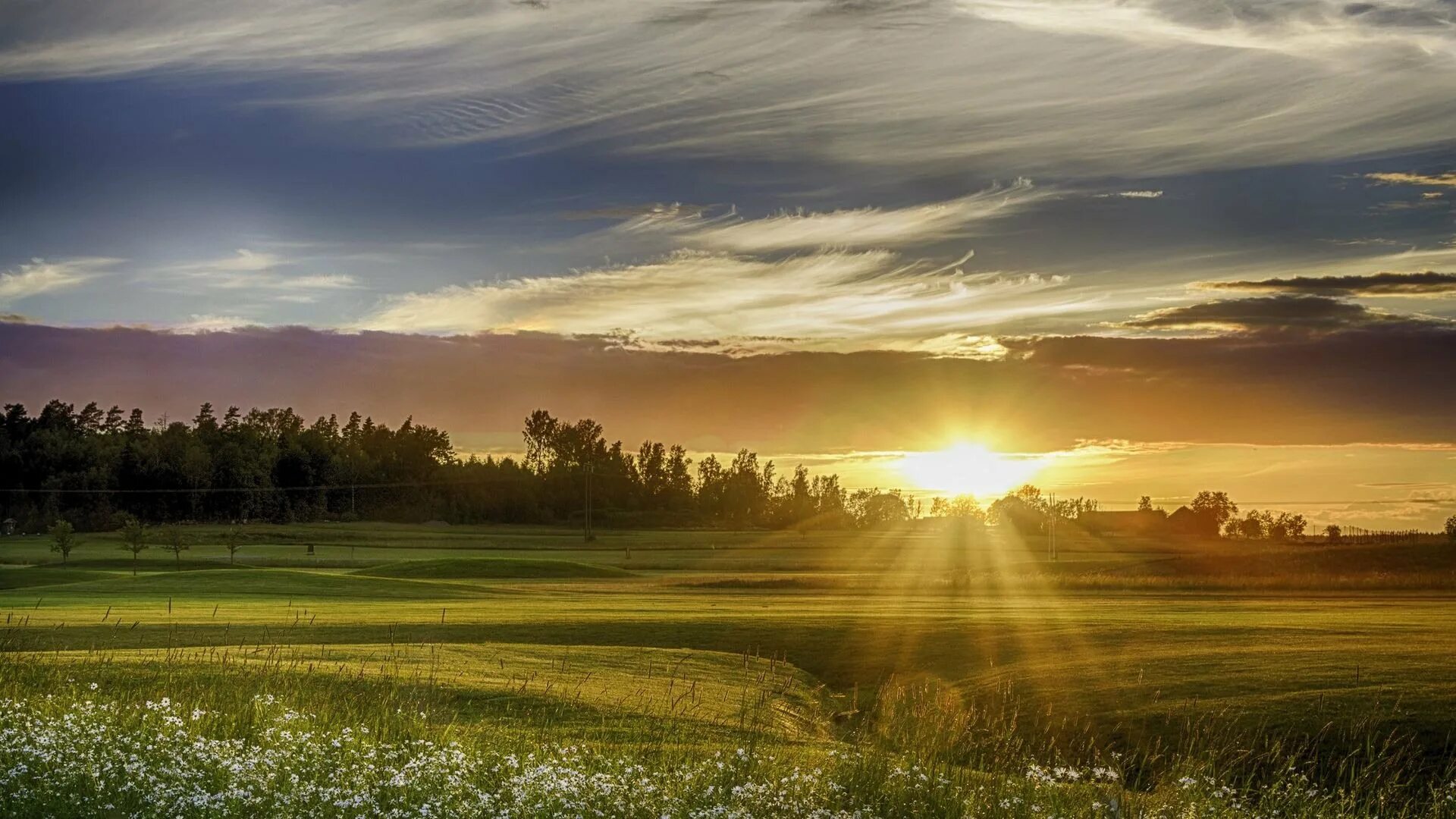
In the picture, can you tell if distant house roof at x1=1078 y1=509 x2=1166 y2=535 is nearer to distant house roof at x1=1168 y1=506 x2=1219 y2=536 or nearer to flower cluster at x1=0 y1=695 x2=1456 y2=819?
distant house roof at x1=1168 y1=506 x2=1219 y2=536

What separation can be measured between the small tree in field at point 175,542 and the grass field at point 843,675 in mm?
23583

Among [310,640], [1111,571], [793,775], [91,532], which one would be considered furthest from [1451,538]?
[91,532]

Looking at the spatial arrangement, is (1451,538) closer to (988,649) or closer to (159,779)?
(988,649)

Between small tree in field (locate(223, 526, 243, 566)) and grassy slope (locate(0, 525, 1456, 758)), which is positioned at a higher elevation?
grassy slope (locate(0, 525, 1456, 758))

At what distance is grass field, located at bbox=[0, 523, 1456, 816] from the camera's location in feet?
56.0

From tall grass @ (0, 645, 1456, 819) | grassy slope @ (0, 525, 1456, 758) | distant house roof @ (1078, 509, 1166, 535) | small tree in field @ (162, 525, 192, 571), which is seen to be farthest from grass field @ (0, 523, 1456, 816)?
distant house roof @ (1078, 509, 1166, 535)

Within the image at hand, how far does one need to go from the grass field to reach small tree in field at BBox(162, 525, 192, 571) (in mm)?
23583

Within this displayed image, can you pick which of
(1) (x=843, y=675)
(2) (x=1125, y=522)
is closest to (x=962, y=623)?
(1) (x=843, y=675)

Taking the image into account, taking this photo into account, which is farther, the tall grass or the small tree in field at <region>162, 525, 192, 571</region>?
the small tree in field at <region>162, 525, 192, 571</region>

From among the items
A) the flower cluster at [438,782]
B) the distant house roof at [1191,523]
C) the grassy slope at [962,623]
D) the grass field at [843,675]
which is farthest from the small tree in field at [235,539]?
the distant house roof at [1191,523]

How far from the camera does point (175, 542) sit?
105 m

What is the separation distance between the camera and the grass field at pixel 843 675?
56.0 feet

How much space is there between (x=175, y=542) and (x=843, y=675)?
85002 mm

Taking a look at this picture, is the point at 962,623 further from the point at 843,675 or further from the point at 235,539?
the point at 235,539
